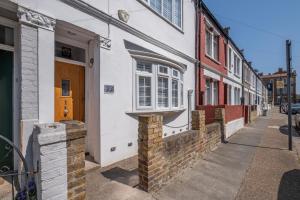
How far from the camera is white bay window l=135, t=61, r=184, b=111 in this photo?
689 cm

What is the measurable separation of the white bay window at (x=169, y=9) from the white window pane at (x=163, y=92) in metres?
2.36

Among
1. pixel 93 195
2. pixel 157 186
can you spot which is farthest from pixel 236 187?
pixel 93 195

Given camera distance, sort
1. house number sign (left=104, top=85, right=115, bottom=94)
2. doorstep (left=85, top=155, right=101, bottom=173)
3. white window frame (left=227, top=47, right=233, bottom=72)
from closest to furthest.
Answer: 1. doorstep (left=85, top=155, right=101, bottom=173)
2. house number sign (left=104, top=85, right=115, bottom=94)
3. white window frame (left=227, top=47, right=233, bottom=72)

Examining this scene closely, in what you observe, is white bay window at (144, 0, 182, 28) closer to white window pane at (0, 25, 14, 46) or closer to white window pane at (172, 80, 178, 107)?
white window pane at (172, 80, 178, 107)

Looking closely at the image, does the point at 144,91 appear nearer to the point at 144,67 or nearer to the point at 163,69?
the point at 144,67

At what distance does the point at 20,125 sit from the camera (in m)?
3.80

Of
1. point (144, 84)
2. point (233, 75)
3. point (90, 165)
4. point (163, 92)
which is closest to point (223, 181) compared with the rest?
point (90, 165)

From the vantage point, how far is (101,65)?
17.4ft

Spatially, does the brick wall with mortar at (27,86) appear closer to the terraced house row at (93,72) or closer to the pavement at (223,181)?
the terraced house row at (93,72)

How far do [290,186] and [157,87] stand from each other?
4547 millimetres

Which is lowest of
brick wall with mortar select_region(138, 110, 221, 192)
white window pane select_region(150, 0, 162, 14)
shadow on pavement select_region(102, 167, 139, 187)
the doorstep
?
shadow on pavement select_region(102, 167, 139, 187)

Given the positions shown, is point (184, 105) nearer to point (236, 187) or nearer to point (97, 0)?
point (236, 187)

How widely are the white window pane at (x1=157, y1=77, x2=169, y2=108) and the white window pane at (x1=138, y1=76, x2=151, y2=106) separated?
0.60 m

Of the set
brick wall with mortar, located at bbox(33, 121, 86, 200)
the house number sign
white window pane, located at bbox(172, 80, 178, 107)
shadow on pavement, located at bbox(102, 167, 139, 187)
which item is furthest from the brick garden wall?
white window pane, located at bbox(172, 80, 178, 107)
